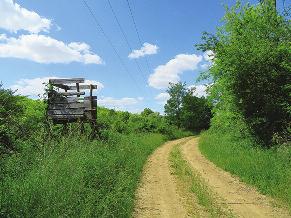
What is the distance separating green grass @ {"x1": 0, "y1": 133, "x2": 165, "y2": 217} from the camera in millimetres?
7374

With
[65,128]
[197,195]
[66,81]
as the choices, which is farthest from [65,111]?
[197,195]

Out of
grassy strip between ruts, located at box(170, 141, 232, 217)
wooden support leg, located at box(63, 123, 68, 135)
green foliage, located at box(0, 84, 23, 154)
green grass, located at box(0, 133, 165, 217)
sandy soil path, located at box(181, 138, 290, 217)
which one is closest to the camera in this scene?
green grass, located at box(0, 133, 165, 217)

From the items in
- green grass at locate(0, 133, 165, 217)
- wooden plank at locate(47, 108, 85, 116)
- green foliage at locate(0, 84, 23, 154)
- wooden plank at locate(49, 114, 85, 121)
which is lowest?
green grass at locate(0, 133, 165, 217)

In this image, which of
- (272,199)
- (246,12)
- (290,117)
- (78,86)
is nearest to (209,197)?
(272,199)

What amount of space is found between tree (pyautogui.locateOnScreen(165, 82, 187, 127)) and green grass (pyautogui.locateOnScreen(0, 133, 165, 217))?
184 feet

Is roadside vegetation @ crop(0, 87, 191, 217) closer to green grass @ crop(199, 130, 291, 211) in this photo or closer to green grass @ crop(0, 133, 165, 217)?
green grass @ crop(0, 133, 165, 217)

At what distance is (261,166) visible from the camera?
15141mm

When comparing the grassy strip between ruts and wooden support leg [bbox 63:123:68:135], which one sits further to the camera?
wooden support leg [bbox 63:123:68:135]

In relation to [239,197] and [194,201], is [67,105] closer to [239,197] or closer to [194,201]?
[194,201]

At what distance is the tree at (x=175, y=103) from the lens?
68312mm

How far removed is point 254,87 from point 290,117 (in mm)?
2472

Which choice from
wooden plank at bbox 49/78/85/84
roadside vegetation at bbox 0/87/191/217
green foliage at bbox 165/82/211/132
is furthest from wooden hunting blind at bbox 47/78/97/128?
green foliage at bbox 165/82/211/132

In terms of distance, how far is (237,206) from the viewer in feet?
35.3

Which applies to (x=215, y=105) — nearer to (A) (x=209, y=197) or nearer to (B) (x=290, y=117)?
(B) (x=290, y=117)
